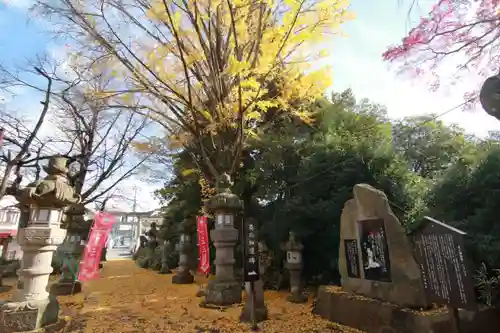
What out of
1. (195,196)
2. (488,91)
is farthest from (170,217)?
(488,91)

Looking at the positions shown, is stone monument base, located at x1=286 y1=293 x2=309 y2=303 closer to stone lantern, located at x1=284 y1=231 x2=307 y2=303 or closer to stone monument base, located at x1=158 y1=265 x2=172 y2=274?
stone lantern, located at x1=284 y1=231 x2=307 y2=303

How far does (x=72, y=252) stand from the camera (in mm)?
8500

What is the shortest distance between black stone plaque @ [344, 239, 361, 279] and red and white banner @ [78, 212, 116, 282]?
6017 millimetres

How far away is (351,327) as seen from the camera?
459 cm

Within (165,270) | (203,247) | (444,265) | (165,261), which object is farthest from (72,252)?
(444,265)

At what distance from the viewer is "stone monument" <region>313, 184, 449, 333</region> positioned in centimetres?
399

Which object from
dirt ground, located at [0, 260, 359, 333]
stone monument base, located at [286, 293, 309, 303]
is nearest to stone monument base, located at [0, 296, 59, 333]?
dirt ground, located at [0, 260, 359, 333]

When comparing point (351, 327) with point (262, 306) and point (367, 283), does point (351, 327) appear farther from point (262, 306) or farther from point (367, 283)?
point (262, 306)

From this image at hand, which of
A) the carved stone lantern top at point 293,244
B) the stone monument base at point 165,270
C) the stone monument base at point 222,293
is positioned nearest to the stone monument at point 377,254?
the carved stone lantern top at point 293,244

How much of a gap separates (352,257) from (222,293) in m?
2.90

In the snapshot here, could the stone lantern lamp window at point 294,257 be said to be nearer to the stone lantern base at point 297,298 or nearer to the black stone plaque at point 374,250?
the stone lantern base at point 297,298

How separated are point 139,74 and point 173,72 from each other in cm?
90

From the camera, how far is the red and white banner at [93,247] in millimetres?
6742

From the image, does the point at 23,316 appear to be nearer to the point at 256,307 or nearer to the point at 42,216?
the point at 42,216
